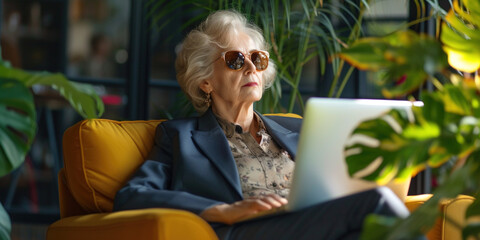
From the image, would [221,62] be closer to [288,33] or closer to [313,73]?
[288,33]

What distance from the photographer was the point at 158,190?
6.48 ft

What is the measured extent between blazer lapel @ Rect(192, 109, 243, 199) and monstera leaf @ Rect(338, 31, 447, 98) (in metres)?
0.94

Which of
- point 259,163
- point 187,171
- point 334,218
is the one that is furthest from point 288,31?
point 334,218

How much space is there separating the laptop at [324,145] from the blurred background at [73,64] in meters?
2.65

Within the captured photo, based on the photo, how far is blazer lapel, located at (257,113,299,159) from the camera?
2340 mm

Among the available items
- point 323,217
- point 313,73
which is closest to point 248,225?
point 323,217

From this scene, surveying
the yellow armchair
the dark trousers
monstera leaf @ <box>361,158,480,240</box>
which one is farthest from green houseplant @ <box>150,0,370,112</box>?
monstera leaf @ <box>361,158,480,240</box>

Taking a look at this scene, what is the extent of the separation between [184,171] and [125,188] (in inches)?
8.4

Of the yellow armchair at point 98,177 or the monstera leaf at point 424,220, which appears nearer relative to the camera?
the monstera leaf at point 424,220

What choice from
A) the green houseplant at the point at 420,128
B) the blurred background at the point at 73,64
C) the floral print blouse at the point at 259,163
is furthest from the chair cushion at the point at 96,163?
the blurred background at the point at 73,64

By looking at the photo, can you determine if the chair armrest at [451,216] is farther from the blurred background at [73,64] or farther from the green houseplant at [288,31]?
the blurred background at [73,64]

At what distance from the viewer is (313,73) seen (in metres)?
4.27

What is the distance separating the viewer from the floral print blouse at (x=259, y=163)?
2176 millimetres

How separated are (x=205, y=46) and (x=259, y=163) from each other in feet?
1.77
